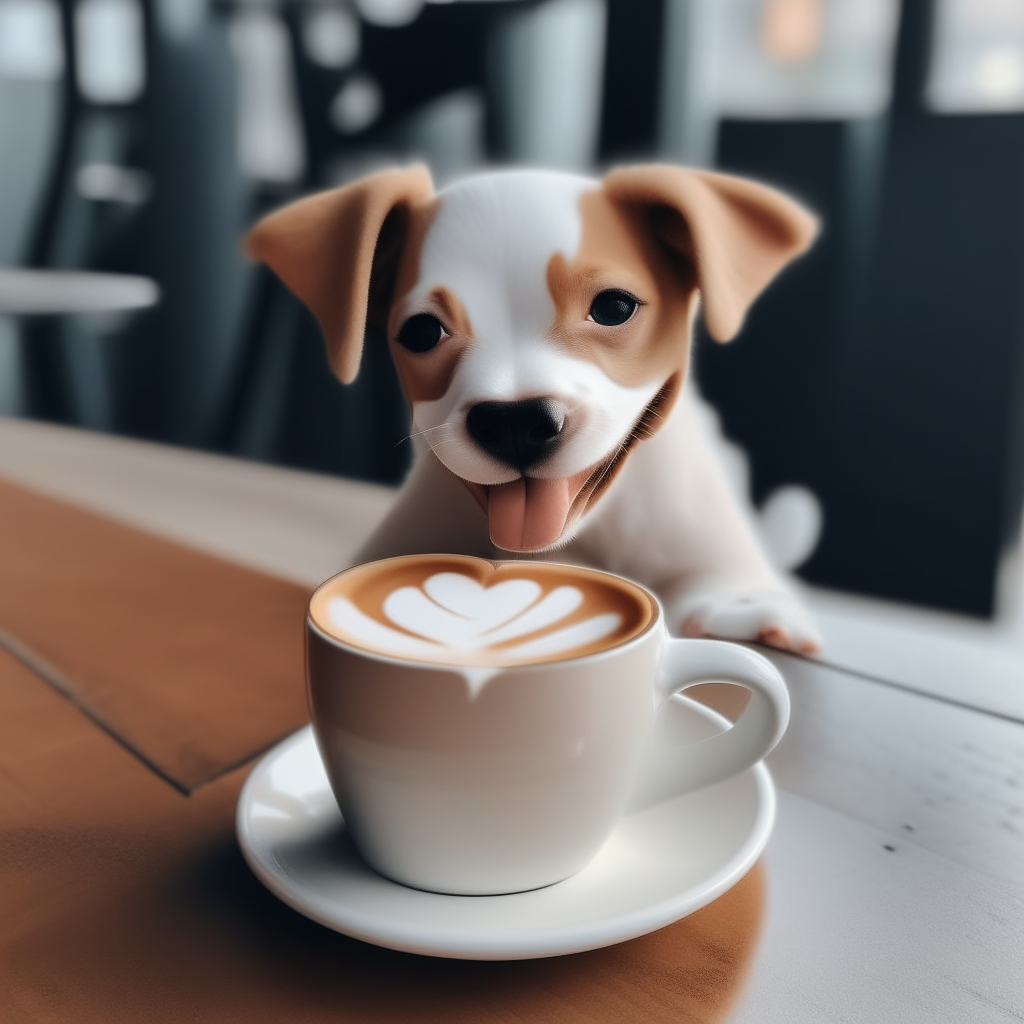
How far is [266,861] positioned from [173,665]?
223mm

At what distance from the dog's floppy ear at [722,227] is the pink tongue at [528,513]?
10cm

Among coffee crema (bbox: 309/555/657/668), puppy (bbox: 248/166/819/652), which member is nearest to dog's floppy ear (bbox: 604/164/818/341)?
puppy (bbox: 248/166/819/652)

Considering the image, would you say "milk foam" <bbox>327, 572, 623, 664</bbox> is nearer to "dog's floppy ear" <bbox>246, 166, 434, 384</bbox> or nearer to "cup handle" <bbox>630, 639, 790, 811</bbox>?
"cup handle" <bbox>630, 639, 790, 811</bbox>

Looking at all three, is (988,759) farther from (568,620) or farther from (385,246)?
(385,246)

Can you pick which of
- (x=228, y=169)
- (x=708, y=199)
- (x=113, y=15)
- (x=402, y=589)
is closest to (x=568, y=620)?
(x=402, y=589)

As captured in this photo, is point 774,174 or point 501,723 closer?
point 501,723

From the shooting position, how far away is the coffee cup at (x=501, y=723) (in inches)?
10.6

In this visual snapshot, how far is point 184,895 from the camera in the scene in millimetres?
304

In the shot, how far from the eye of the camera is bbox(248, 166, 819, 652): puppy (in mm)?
411

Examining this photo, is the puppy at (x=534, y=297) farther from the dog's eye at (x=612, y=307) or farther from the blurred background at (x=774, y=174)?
the blurred background at (x=774, y=174)

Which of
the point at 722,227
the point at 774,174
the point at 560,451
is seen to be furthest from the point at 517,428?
the point at 774,174

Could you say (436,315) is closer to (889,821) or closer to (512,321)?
Answer: (512,321)

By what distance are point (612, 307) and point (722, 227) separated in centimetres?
6

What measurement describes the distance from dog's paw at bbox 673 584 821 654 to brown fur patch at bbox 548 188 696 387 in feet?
0.49
